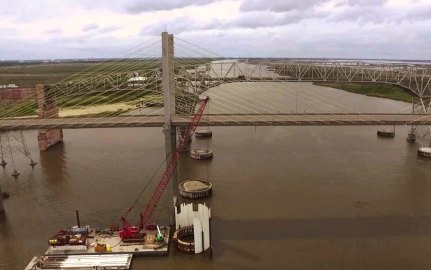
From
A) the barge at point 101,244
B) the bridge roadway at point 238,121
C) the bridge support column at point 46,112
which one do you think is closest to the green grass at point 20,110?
the bridge support column at point 46,112

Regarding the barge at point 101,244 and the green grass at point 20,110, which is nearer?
the barge at point 101,244

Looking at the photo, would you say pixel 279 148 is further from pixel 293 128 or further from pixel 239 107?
pixel 239 107

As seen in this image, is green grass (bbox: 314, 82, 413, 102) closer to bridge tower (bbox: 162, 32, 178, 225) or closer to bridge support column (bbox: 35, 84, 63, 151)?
bridge support column (bbox: 35, 84, 63, 151)

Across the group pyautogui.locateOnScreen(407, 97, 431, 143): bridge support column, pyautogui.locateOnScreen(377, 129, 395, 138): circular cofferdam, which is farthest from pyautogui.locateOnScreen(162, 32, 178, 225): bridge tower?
pyautogui.locateOnScreen(407, 97, 431, 143): bridge support column

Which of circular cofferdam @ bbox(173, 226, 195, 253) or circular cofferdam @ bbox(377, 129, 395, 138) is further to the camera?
circular cofferdam @ bbox(377, 129, 395, 138)

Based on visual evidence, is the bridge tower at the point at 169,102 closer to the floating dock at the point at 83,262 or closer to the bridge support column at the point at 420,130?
the floating dock at the point at 83,262

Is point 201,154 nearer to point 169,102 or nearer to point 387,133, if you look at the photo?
point 169,102

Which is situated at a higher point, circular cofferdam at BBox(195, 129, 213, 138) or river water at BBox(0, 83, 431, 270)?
circular cofferdam at BBox(195, 129, 213, 138)
